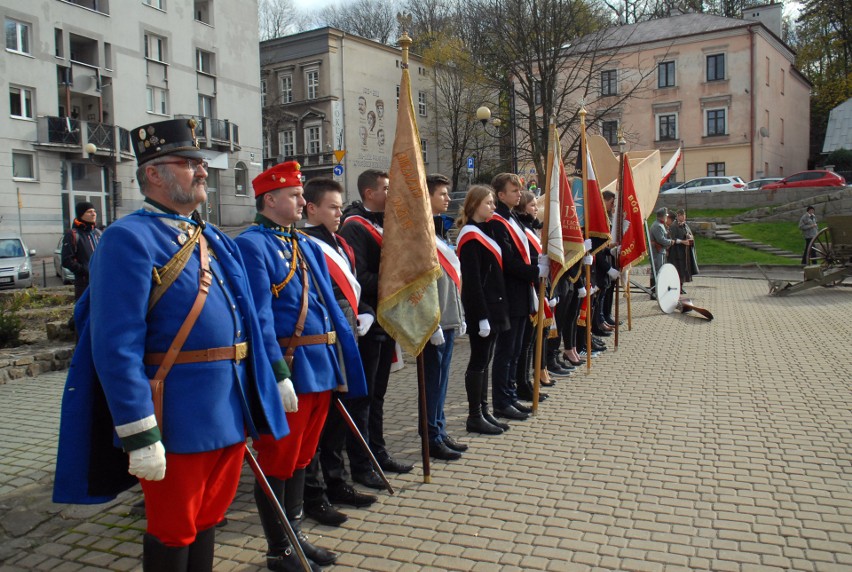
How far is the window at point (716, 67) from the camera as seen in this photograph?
153 ft

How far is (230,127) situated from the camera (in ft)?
131

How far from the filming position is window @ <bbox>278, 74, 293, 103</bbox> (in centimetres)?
5566

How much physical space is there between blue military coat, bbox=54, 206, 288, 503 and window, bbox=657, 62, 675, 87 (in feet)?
165

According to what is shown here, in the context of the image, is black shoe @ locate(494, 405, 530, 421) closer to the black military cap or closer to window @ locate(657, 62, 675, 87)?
the black military cap

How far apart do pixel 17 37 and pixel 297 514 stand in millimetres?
32262

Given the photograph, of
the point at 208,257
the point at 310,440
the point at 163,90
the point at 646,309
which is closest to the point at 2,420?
the point at 310,440

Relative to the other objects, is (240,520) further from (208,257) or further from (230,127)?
(230,127)

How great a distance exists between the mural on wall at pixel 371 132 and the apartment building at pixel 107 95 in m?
12.6

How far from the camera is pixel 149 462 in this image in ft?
8.73

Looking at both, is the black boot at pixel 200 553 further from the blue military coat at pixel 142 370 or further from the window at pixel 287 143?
the window at pixel 287 143

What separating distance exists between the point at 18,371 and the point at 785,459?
8.77 meters

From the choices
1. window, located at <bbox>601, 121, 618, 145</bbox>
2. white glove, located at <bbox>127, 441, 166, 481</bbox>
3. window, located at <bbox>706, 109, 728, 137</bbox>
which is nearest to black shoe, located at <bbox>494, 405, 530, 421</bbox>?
white glove, located at <bbox>127, 441, 166, 481</bbox>

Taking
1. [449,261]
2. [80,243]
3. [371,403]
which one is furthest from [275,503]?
[80,243]

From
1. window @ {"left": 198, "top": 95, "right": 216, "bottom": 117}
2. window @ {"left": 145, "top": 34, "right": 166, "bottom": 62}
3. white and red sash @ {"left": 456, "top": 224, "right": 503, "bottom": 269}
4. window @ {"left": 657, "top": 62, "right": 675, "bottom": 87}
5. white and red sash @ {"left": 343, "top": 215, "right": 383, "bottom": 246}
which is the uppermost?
window @ {"left": 657, "top": 62, "right": 675, "bottom": 87}
